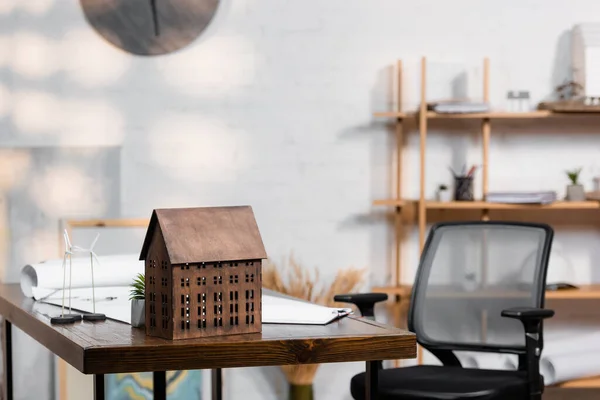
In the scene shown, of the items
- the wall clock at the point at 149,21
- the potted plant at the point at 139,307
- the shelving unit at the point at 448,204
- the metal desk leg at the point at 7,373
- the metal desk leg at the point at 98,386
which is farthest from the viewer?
the wall clock at the point at 149,21

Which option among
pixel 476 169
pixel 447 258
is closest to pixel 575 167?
pixel 476 169

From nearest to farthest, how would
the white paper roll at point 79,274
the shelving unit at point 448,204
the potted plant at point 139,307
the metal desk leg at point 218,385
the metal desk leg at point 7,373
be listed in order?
1. the potted plant at point 139,307
2. the white paper roll at point 79,274
3. the metal desk leg at point 7,373
4. the metal desk leg at point 218,385
5. the shelving unit at point 448,204

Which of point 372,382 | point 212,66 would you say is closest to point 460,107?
point 212,66

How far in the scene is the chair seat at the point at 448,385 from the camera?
2766 millimetres

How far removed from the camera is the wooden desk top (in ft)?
5.42

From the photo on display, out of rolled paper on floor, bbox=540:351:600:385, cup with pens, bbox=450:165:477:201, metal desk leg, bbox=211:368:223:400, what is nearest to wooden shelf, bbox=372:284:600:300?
rolled paper on floor, bbox=540:351:600:385

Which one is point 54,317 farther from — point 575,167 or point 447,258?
point 575,167

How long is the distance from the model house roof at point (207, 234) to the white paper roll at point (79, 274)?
1.92 ft

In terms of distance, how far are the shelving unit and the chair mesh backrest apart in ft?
2.30

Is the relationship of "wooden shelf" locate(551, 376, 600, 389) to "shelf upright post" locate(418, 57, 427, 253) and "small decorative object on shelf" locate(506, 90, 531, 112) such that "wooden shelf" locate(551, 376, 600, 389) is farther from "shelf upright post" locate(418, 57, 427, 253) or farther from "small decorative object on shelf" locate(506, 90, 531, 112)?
"small decorative object on shelf" locate(506, 90, 531, 112)

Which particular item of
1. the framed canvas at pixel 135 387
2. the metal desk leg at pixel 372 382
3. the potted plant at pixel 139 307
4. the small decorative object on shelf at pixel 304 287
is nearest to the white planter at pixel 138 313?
the potted plant at pixel 139 307

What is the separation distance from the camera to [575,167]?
14.4ft

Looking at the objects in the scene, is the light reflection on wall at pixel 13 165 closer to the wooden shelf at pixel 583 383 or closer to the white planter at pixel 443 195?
the white planter at pixel 443 195

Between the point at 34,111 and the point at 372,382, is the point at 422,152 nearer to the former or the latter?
the point at 34,111
